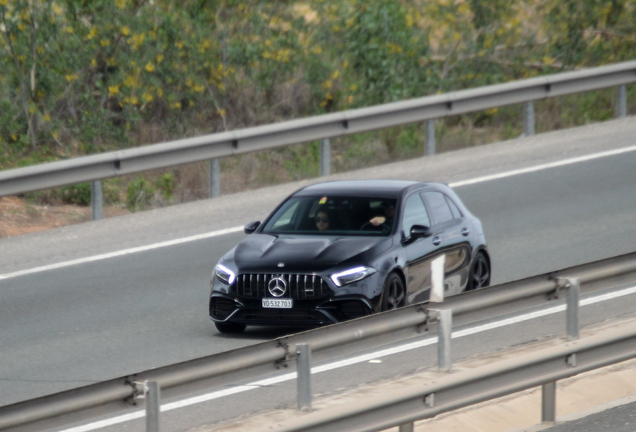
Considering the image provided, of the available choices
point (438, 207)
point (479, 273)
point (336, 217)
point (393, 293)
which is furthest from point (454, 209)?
point (393, 293)

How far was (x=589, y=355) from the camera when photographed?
8164 millimetres

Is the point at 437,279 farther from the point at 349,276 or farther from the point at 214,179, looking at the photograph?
the point at 214,179

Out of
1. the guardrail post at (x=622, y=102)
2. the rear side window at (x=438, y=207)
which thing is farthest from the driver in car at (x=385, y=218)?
the guardrail post at (x=622, y=102)

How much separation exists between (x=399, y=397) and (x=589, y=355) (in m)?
1.76

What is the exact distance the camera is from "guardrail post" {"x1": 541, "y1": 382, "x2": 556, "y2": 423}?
821 cm

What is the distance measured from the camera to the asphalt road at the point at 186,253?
10.7 meters

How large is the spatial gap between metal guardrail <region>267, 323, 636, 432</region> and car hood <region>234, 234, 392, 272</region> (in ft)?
10.4

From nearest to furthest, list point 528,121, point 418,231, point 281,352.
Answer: point 281,352, point 418,231, point 528,121

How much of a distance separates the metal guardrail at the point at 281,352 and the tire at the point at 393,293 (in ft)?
8.24

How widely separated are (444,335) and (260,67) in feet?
55.3

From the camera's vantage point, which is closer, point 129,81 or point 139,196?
point 139,196

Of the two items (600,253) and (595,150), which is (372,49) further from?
(600,253)

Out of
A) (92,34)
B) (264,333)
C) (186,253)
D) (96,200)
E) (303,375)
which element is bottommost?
(264,333)

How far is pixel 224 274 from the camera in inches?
441
